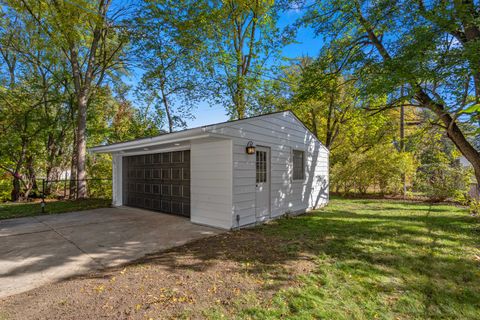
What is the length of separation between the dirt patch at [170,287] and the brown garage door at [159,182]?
274 cm

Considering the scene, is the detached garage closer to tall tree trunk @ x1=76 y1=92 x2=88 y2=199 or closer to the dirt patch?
the dirt patch

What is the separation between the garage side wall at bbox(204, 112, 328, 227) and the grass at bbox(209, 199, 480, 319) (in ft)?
2.77

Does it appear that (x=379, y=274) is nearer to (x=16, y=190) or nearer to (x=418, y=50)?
(x=418, y=50)

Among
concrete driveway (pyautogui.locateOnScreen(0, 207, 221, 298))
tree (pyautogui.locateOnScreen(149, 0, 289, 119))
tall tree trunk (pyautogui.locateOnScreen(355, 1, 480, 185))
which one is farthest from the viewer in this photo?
tree (pyautogui.locateOnScreen(149, 0, 289, 119))

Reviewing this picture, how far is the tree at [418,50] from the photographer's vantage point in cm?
420

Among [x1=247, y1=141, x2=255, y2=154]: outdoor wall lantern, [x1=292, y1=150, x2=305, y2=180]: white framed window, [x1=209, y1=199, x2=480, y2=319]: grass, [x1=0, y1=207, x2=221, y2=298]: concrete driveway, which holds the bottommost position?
[x1=209, y1=199, x2=480, y2=319]: grass

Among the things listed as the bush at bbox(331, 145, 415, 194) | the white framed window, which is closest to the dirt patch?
the white framed window

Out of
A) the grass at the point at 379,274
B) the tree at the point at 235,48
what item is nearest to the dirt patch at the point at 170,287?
the grass at the point at 379,274

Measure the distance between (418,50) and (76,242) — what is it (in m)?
7.41

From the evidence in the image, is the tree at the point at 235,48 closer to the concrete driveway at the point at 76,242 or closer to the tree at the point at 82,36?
the tree at the point at 82,36

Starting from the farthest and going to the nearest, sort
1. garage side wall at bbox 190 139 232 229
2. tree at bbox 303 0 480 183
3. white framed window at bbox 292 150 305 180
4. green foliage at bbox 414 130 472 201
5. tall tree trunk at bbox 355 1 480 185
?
green foliage at bbox 414 130 472 201 → white framed window at bbox 292 150 305 180 → tall tree trunk at bbox 355 1 480 185 → garage side wall at bbox 190 139 232 229 → tree at bbox 303 0 480 183

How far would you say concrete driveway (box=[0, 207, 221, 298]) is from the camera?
3.10 metres

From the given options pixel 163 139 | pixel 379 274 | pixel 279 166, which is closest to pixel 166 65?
pixel 163 139

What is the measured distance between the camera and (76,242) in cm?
429
